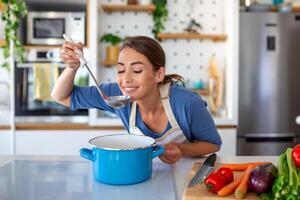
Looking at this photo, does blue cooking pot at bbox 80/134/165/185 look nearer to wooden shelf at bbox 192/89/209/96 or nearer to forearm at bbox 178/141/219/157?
forearm at bbox 178/141/219/157

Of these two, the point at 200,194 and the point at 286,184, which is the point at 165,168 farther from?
the point at 286,184

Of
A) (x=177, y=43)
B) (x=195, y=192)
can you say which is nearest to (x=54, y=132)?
(x=177, y=43)

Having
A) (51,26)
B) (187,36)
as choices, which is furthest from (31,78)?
(187,36)

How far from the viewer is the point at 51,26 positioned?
228 cm

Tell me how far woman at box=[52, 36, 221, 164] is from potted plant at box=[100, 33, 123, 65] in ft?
4.27

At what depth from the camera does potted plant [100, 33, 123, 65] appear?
2543 mm

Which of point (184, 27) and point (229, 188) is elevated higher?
point (184, 27)

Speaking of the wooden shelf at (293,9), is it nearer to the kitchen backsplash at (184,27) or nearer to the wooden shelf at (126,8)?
the kitchen backsplash at (184,27)

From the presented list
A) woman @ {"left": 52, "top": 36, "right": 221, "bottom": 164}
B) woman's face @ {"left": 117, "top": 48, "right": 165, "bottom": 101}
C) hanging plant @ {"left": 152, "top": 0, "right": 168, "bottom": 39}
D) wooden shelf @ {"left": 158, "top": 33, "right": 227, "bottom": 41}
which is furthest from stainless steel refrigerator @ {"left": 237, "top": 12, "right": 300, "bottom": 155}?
woman's face @ {"left": 117, "top": 48, "right": 165, "bottom": 101}

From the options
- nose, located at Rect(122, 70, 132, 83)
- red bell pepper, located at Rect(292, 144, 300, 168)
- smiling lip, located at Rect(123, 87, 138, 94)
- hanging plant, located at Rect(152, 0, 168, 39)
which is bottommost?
red bell pepper, located at Rect(292, 144, 300, 168)

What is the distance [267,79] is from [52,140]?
154 cm

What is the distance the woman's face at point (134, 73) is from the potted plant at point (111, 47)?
4.99ft

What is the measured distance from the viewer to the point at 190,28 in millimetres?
2652

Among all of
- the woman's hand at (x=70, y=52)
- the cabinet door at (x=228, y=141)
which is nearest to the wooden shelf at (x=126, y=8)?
the cabinet door at (x=228, y=141)
